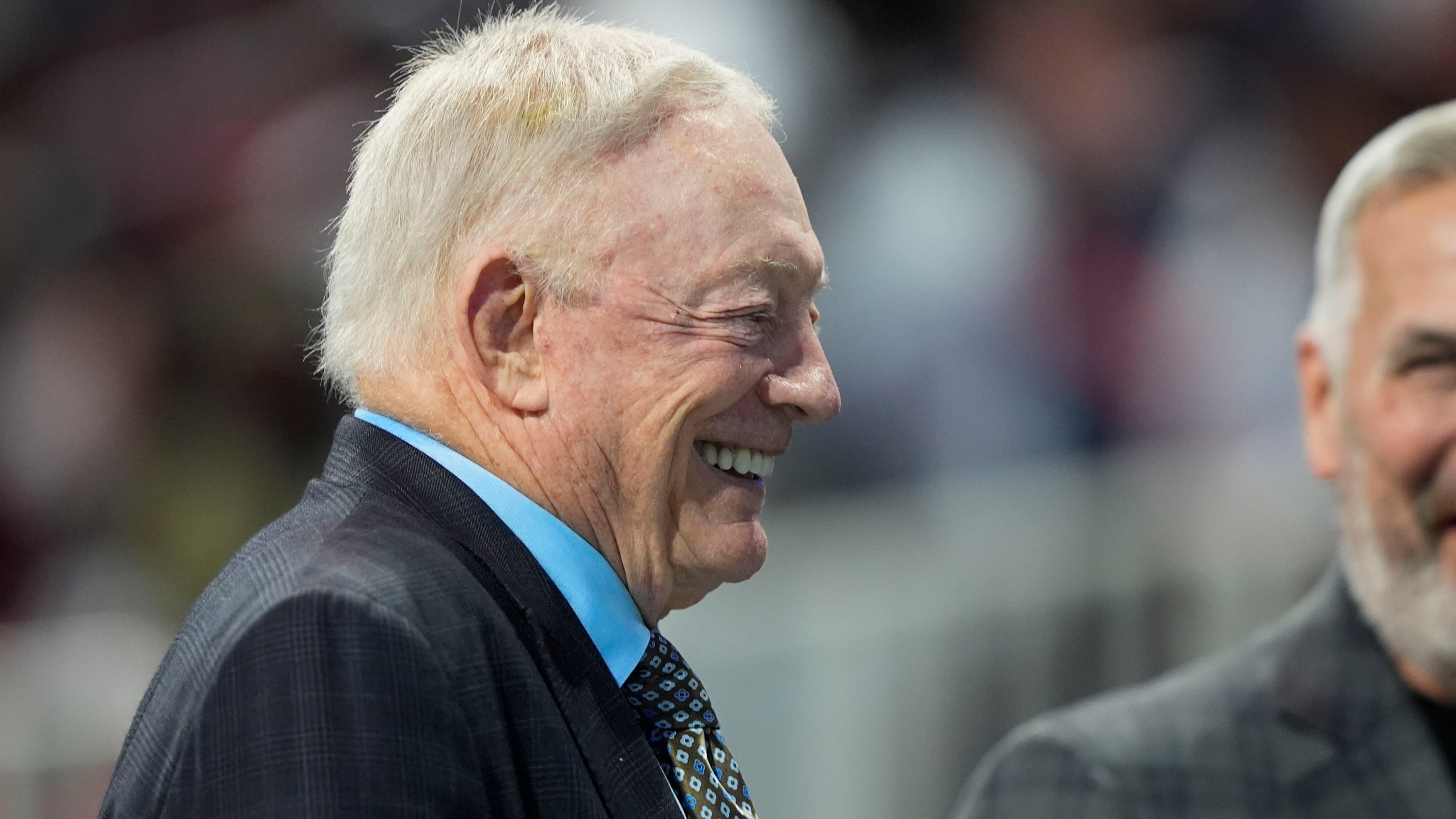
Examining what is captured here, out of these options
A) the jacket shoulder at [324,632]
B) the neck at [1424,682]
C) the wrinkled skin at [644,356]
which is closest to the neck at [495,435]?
the wrinkled skin at [644,356]

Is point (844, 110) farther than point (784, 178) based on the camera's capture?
Yes

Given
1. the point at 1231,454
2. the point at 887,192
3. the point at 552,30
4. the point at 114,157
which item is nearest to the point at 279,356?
the point at 114,157

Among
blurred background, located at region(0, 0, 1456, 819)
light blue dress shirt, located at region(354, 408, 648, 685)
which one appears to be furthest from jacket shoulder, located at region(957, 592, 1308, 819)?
blurred background, located at region(0, 0, 1456, 819)

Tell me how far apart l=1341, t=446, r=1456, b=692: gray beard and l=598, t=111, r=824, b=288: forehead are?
3.85ft

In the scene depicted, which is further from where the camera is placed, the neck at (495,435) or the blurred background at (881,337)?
the blurred background at (881,337)

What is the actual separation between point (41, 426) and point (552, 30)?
442 centimetres

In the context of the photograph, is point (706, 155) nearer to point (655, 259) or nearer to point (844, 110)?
point (655, 259)

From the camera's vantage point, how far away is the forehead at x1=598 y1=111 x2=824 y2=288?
182cm

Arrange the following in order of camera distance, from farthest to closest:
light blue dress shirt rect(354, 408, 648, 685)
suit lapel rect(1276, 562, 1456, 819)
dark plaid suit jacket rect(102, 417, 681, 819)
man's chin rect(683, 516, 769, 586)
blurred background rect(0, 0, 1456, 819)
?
blurred background rect(0, 0, 1456, 819) < suit lapel rect(1276, 562, 1456, 819) < man's chin rect(683, 516, 769, 586) < light blue dress shirt rect(354, 408, 648, 685) < dark plaid suit jacket rect(102, 417, 681, 819)

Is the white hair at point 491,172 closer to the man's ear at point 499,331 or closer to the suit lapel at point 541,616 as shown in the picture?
the man's ear at point 499,331

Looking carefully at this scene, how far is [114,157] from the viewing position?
253 inches

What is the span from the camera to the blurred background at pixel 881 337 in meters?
4.36

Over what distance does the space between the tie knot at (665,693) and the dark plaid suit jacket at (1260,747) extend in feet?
3.04

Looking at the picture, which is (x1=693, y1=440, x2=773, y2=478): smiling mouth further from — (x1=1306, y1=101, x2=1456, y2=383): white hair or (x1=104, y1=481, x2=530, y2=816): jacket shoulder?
(x1=1306, y1=101, x2=1456, y2=383): white hair
